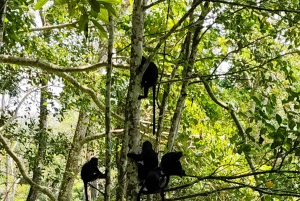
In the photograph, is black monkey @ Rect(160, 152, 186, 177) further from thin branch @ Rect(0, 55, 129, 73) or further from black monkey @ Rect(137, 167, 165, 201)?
thin branch @ Rect(0, 55, 129, 73)

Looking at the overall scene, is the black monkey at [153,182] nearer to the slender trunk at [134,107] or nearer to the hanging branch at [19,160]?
the slender trunk at [134,107]

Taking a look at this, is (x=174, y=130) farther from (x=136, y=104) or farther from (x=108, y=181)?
(x=136, y=104)

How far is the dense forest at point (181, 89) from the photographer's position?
213 centimetres

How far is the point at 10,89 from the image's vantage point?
22.1 ft

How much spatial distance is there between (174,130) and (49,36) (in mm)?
5423

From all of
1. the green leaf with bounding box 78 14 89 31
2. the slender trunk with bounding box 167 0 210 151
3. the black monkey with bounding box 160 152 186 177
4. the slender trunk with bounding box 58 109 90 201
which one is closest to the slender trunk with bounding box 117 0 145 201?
the black monkey with bounding box 160 152 186 177

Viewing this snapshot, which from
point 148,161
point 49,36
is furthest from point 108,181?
point 49,36

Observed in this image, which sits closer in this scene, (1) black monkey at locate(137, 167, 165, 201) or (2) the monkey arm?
(2) the monkey arm

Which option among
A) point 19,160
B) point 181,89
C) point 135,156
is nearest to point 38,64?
point 19,160

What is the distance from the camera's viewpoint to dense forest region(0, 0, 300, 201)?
2.13m

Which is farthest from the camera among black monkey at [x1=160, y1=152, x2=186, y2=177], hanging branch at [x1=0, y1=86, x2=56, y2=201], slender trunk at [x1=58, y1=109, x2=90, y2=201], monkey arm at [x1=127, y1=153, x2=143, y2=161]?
slender trunk at [x1=58, y1=109, x2=90, y2=201]

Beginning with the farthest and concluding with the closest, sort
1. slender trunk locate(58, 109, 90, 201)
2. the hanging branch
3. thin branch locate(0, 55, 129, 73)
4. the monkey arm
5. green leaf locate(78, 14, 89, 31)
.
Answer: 1. slender trunk locate(58, 109, 90, 201)
2. the hanging branch
3. thin branch locate(0, 55, 129, 73)
4. the monkey arm
5. green leaf locate(78, 14, 89, 31)

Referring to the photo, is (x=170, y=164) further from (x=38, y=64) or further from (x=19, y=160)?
(x=19, y=160)

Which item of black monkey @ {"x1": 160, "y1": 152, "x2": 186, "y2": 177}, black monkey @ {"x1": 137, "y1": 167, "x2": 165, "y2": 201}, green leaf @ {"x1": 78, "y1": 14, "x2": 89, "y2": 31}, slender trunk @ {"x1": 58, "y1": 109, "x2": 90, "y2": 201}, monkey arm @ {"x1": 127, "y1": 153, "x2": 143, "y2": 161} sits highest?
slender trunk @ {"x1": 58, "y1": 109, "x2": 90, "y2": 201}
